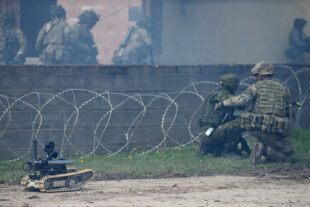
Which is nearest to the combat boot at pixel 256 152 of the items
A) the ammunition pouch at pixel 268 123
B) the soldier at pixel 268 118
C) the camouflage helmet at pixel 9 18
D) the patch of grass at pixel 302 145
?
the soldier at pixel 268 118

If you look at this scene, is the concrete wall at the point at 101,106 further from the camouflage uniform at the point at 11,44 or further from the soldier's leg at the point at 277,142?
the camouflage uniform at the point at 11,44

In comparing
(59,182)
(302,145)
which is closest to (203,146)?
(302,145)

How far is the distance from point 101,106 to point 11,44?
A: 13095 mm

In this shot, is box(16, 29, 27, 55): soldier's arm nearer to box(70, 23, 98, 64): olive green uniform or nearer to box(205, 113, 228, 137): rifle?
box(70, 23, 98, 64): olive green uniform

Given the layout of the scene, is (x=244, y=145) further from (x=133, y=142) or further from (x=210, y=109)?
(x=133, y=142)

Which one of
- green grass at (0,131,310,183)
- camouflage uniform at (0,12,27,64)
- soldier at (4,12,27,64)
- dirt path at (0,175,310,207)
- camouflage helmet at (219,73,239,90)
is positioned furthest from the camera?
soldier at (4,12,27,64)

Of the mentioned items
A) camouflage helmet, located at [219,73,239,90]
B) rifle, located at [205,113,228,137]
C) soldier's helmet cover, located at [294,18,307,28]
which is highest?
soldier's helmet cover, located at [294,18,307,28]

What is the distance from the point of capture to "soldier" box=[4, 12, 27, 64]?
23.6m

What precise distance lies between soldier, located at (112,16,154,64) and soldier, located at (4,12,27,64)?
4.46 metres

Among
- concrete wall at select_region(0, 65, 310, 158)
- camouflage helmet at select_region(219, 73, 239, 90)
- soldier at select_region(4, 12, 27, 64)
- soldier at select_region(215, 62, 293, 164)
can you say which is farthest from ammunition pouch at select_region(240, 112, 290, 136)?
soldier at select_region(4, 12, 27, 64)

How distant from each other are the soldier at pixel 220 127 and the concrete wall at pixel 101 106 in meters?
1.10

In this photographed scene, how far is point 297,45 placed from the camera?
87.0ft

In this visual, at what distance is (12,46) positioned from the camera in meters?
23.9

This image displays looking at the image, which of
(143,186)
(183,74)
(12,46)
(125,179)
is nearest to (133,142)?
(183,74)
